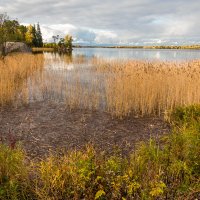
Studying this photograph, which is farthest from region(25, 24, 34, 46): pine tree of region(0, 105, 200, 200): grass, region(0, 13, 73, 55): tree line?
region(0, 105, 200, 200): grass

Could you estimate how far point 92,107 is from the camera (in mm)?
10180

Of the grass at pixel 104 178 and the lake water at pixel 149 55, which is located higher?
the lake water at pixel 149 55

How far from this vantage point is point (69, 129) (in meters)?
8.01

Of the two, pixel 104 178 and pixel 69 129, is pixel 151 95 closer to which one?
pixel 69 129

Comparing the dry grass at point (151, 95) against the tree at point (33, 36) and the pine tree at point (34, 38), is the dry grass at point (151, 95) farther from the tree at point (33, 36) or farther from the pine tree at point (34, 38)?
the pine tree at point (34, 38)

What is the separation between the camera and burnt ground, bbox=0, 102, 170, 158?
6738 mm

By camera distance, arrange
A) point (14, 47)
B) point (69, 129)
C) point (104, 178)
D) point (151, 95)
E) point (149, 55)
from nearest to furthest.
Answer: point (104, 178), point (69, 129), point (151, 95), point (14, 47), point (149, 55)

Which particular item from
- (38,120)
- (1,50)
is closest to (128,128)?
(38,120)

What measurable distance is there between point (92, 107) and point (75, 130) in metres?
2.37

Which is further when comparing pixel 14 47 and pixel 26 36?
pixel 26 36

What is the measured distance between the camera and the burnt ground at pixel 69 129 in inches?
265

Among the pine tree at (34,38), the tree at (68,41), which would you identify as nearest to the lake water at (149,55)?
the tree at (68,41)

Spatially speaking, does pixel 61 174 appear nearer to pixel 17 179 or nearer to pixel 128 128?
pixel 17 179

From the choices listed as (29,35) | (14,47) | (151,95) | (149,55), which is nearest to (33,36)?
(29,35)
